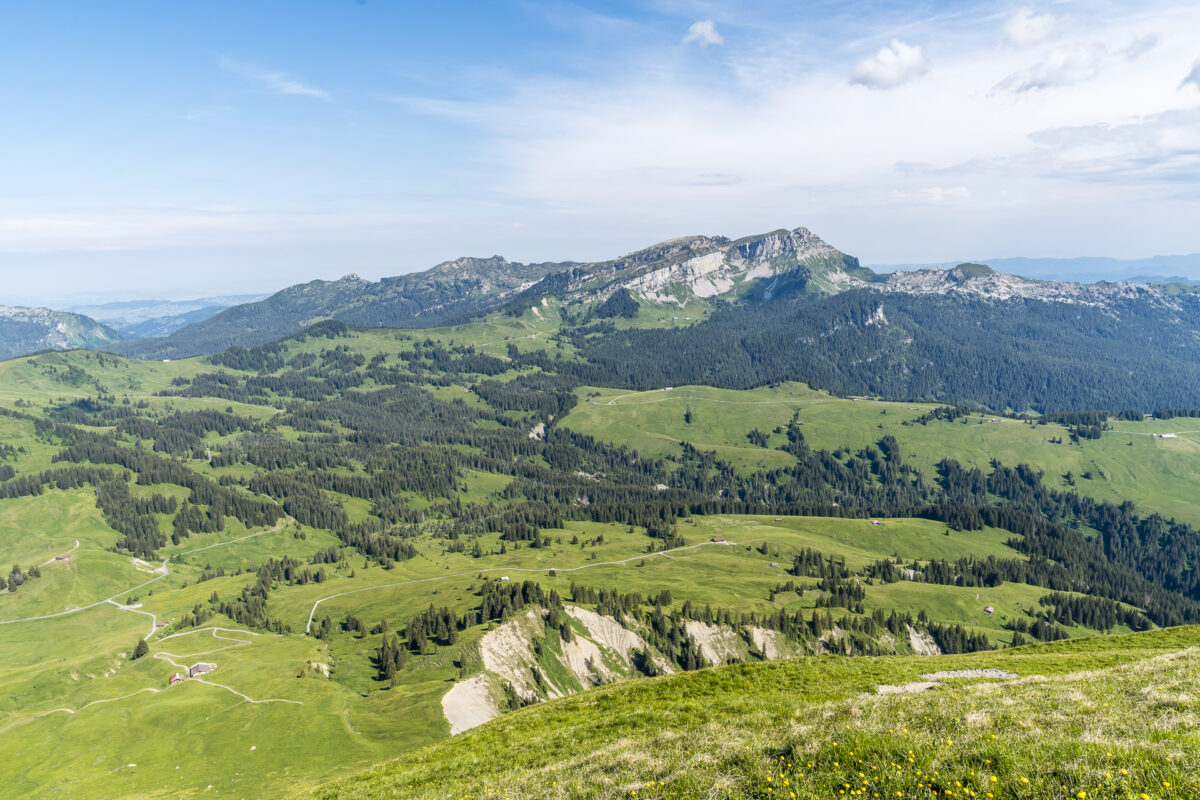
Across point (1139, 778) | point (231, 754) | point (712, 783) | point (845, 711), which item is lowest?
point (231, 754)

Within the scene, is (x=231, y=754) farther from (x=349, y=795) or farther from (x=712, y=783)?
(x=712, y=783)

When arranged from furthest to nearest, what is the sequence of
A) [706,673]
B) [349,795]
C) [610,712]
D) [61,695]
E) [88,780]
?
[61,695]
[88,780]
[706,673]
[610,712]
[349,795]

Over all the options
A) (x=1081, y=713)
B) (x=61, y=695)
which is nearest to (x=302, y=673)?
(x=61, y=695)

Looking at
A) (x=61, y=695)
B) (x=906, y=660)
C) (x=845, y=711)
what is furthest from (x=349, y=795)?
(x=61, y=695)

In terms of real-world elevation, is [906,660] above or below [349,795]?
below

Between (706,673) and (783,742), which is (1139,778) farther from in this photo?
(706,673)

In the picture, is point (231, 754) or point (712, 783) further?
point (231, 754)

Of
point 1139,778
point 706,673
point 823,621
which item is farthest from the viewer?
point 823,621
